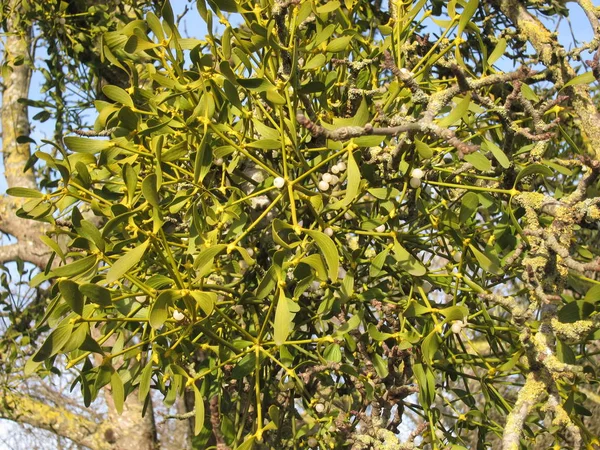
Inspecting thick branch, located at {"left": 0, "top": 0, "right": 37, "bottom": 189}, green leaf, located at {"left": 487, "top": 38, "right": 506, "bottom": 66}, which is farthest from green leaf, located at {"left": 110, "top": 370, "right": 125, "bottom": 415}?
thick branch, located at {"left": 0, "top": 0, "right": 37, "bottom": 189}

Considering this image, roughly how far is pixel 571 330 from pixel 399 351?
0.24m

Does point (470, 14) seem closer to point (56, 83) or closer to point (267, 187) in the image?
point (267, 187)

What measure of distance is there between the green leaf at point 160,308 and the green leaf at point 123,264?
39mm

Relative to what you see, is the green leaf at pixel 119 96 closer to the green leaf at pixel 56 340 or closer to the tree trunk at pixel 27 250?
the green leaf at pixel 56 340

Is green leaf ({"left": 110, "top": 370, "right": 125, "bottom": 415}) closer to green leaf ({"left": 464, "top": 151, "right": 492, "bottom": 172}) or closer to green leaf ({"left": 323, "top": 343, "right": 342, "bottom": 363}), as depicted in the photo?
green leaf ({"left": 323, "top": 343, "right": 342, "bottom": 363})

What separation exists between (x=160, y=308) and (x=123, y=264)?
0.17 feet

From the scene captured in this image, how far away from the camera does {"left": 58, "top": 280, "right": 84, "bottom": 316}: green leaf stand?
542 millimetres

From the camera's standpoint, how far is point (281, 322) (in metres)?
0.59

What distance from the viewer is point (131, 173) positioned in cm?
64

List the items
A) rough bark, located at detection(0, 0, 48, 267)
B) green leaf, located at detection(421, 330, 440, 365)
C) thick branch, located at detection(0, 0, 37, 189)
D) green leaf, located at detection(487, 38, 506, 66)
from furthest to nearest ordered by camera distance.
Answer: thick branch, located at detection(0, 0, 37, 189) < rough bark, located at detection(0, 0, 48, 267) < green leaf, located at detection(487, 38, 506, 66) < green leaf, located at detection(421, 330, 440, 365)

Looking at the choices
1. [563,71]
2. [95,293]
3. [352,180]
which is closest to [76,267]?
[95,293]

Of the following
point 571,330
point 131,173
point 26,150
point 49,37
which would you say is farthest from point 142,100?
point 26,150

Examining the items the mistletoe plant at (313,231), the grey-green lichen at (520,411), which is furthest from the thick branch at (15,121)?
the grey-green lichen at (520,411)

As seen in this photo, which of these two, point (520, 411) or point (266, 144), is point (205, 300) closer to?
point (266, 144)
